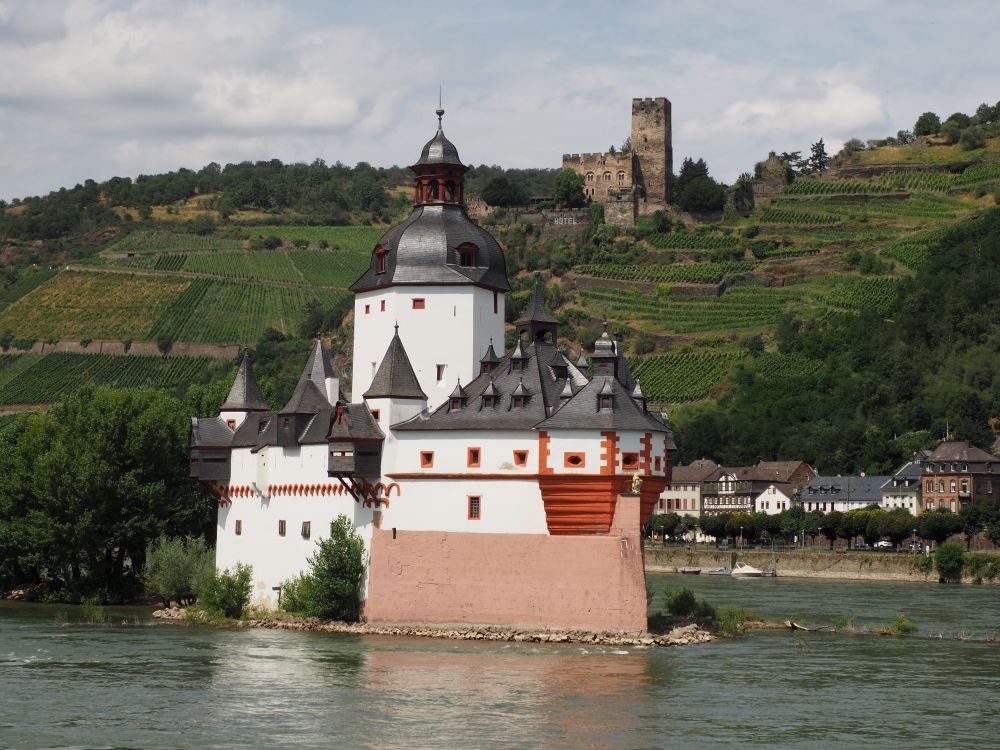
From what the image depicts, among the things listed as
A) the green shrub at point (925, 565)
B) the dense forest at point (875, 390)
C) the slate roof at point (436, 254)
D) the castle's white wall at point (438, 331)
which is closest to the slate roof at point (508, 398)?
the castle's white wall at point (438, 331)

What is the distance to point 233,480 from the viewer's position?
52.3 metres

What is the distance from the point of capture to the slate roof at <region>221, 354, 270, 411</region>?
54.6 meters

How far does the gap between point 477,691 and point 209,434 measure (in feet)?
64.0

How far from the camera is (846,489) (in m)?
111

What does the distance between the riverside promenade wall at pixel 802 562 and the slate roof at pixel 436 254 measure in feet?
137

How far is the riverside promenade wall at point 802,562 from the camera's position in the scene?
8612 cm

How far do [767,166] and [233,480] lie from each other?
428 feet

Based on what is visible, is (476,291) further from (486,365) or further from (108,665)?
(108,665)

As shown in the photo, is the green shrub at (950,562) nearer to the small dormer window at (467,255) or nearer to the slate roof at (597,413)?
the small dormer window at (467,255)

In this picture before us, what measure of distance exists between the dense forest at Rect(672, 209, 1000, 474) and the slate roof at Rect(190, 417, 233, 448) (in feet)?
224

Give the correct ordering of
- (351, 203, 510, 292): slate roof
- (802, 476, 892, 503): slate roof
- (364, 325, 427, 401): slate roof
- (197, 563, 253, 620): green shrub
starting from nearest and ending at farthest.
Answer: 1. (364, 325, 427, 401): slate roof
2. (351, 203, 510, 292): slate roof
3. (197, 563, 253, 620): green shrub
4. (802, 476, 892, 503): slate roof

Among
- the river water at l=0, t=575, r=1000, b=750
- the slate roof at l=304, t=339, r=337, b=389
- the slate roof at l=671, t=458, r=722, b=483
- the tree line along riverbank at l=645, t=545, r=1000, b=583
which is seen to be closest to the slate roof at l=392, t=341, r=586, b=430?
the slate roof at l=304, t=339, r=337, b=389

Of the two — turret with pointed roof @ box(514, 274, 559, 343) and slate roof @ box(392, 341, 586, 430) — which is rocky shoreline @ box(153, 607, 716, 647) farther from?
turret with pointed roof @ box(514, 274, 559, 343)

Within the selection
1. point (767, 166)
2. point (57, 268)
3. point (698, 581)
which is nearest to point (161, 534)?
point (698, 581)
